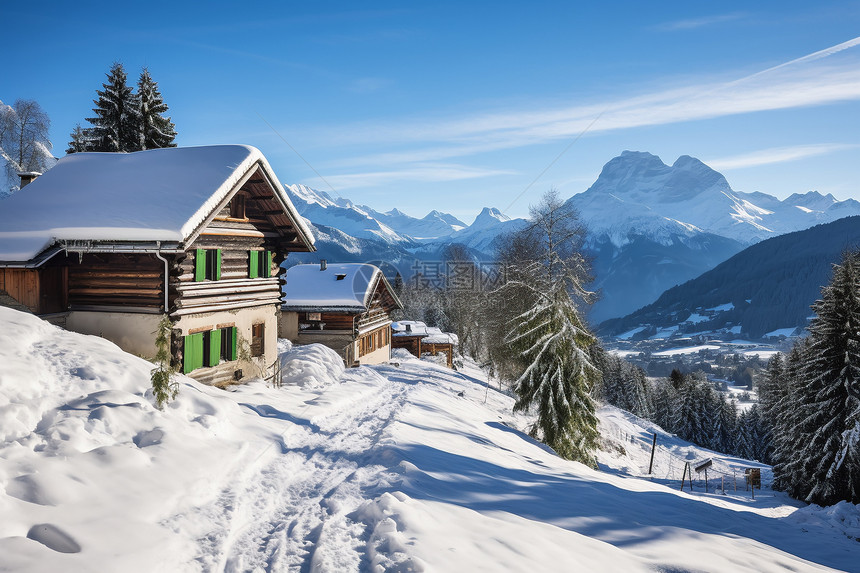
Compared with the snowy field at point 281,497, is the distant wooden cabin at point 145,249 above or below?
above

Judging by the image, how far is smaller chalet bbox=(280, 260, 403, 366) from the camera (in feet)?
97.9

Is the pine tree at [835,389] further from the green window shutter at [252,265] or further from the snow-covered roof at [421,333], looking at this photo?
the snow-covered roof at [421,333]

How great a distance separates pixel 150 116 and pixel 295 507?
134 ft

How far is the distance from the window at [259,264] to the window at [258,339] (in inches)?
80.4

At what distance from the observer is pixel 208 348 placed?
16188 mm

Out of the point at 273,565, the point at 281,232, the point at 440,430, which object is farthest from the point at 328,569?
the point at 281,232

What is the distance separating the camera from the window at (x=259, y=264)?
1881 cm

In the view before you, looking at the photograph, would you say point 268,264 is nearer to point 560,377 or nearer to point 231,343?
point 231,343

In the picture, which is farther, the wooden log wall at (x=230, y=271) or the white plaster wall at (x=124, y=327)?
the wooden log wall at (x=230, y=271)

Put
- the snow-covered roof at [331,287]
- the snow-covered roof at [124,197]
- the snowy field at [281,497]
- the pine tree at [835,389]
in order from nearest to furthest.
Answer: the snowy field at [281,497] < the snow-covered roof at [124,197] < the pine tree at [835,389] < the snow-covered roof at [331,287]

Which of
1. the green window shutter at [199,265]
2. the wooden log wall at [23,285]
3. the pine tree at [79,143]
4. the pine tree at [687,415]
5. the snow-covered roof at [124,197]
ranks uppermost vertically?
the pine tree at [79,143]

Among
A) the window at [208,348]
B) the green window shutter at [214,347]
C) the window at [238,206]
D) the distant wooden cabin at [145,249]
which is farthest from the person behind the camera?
the window at [238,206]

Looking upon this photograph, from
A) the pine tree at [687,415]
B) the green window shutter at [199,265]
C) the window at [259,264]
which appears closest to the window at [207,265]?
the green window shutter at [199,265]

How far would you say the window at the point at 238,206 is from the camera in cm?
1802
